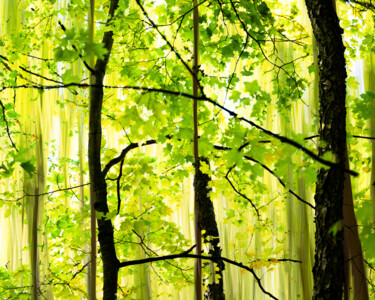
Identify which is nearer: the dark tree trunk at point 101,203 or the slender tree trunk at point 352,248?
the slender tree trunk at point 352,248

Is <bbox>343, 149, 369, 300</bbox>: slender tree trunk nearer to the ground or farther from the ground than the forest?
nearer to the ground

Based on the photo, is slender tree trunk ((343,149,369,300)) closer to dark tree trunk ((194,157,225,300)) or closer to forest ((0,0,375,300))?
forest ((0,0,375,300))

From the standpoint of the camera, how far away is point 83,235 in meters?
3.33

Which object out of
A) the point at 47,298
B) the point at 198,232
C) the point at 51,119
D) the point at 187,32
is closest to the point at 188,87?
the point at 187,32

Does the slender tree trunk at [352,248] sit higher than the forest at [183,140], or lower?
lower

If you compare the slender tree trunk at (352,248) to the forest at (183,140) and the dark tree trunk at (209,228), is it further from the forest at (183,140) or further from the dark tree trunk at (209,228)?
the dark tree trunk at (209,228)

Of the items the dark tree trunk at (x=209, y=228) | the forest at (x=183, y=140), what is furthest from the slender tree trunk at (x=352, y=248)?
the dark tree trunk at (x=209, y=228)

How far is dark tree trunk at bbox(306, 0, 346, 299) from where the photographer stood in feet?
5.96

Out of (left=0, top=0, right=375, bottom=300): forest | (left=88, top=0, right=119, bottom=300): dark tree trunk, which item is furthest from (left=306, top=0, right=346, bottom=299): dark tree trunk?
(left=88, top=0, right=119, bottom=300): dark tree trunk

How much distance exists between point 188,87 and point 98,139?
0.81m

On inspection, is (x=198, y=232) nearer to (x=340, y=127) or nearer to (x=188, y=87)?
(x=340, y=127)

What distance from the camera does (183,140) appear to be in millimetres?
2814

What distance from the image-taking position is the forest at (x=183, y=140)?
1589mm

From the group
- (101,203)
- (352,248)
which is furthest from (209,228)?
(352,248)
